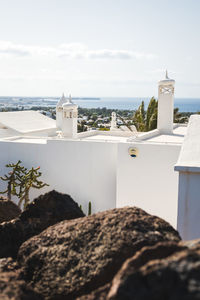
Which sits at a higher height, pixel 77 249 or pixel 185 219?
pixel 77 249

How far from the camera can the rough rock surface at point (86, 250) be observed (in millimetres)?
2943

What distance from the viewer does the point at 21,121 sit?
2455 centimetres

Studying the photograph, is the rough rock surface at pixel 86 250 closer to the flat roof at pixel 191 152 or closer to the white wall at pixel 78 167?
the flat roof at pixel 191 152

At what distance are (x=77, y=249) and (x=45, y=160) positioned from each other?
12179 millimetres

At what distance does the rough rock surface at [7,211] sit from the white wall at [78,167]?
8792 millimetres

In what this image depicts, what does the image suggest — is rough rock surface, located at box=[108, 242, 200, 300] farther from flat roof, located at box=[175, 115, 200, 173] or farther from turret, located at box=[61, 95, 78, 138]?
turret, located at box=[61, 95, 78, 138]

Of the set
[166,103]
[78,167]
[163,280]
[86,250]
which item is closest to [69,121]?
[78,167]

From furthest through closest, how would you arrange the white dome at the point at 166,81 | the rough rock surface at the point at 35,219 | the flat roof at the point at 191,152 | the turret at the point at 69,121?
the turret at the point at 69,121, the white dome at the point at 166,81, the flat roof at the point at 191,152, the rough rock surface at the point at 35,219

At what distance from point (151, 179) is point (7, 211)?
7.84 meters

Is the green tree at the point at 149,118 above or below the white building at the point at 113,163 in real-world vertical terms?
above

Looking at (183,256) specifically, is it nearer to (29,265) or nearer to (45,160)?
(29,265)

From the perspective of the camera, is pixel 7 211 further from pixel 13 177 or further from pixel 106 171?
pixel 13 177

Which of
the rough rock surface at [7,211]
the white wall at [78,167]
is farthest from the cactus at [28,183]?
the rough rock surface at [7,211]

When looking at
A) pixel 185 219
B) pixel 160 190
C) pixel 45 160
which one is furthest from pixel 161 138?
pixel 185 219
